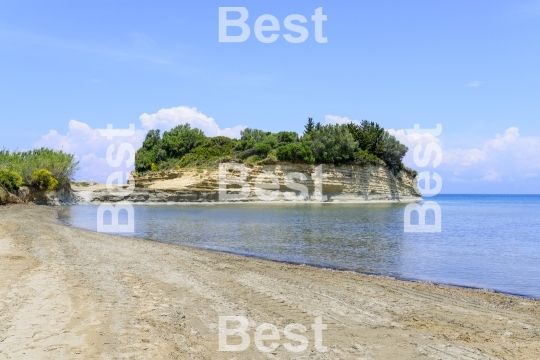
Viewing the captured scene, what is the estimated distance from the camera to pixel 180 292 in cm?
833

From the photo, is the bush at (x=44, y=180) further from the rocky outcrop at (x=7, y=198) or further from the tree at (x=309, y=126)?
the tree at (x=309, y=126)

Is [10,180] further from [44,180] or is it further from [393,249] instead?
[393,249]

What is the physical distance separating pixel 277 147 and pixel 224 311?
61.9 meters

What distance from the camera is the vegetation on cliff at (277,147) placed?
65.1 m

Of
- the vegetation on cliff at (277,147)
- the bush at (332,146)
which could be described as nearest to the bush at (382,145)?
the vegetation on cliff at (277,147)

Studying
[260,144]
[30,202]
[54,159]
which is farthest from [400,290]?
[260,144]

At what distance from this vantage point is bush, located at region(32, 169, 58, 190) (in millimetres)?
46562

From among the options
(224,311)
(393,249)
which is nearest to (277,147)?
(393,249)

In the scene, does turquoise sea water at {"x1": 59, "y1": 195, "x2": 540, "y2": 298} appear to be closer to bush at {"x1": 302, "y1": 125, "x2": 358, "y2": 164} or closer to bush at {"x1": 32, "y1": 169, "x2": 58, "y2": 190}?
bush at {"x1": 32, "y1": 169, "x2": 58, "y2": 190}

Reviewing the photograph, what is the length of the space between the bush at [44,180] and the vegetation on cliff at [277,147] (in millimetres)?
21212

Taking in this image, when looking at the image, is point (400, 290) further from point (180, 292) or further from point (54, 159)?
point (54, 159)

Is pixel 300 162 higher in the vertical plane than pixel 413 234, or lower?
higher

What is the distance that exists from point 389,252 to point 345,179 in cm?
5047

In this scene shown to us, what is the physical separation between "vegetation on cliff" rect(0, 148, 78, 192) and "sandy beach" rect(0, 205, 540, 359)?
35.7 metres
